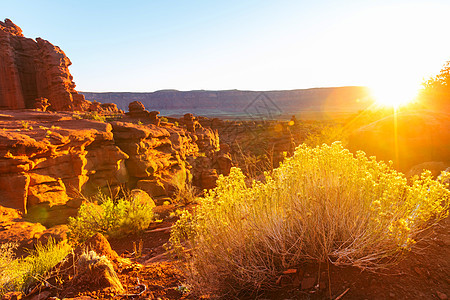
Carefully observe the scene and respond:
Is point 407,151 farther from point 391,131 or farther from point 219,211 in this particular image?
point 219,211

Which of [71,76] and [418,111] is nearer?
[418,111]

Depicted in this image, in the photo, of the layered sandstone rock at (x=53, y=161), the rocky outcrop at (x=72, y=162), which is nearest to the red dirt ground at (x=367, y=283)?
the rocky outcrop at (x=72, y=162)

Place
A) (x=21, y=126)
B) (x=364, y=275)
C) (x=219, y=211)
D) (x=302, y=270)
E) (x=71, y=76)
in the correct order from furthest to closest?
(x=71, y=76), (x=21, y=126), (x=219, y=211), (x=302, y=270), (x=364, y=275)

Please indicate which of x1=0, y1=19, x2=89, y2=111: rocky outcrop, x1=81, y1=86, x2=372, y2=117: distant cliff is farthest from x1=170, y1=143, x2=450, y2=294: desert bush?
x1=81, y1=86, x2=372, y2=117: distant cliff

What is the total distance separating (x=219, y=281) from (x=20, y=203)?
35.9 ft

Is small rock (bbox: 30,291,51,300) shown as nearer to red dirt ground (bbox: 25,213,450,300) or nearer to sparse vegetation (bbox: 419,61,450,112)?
red dirt ground (bbox: 25,213,450,300)

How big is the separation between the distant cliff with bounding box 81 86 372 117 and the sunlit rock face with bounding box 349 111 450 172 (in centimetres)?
9099

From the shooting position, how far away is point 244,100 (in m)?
121

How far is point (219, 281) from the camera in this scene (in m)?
2.30

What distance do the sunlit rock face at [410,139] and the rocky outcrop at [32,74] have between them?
30646mm

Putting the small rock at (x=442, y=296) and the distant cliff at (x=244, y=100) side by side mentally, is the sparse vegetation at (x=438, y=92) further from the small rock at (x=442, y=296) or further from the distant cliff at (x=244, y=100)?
the distant cliff at (x=244, y=100)

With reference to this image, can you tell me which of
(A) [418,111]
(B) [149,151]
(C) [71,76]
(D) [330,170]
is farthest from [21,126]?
(C) [71,76]

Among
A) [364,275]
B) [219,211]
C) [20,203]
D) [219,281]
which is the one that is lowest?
[20,203]

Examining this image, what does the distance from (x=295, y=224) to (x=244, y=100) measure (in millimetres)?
121325
